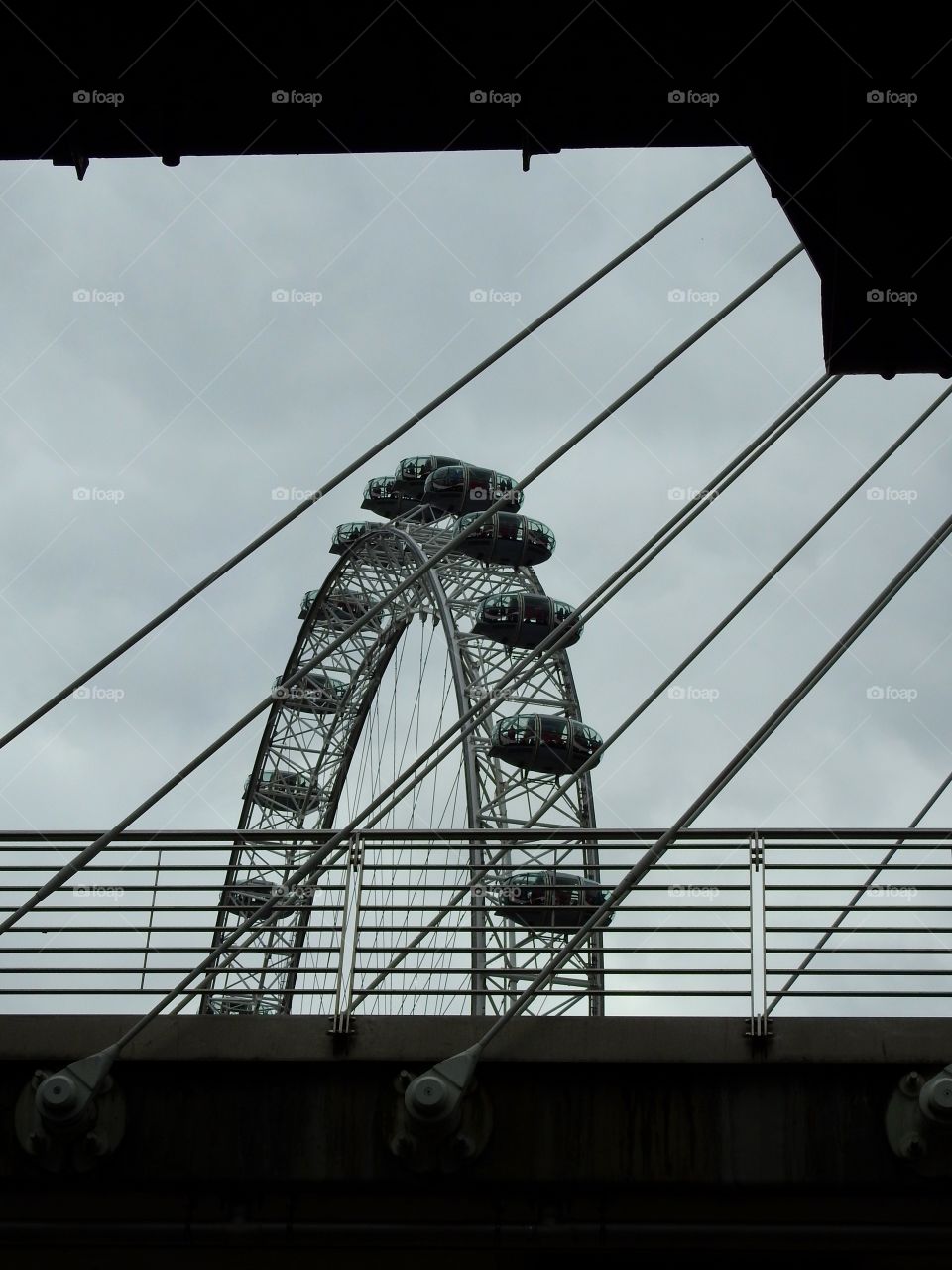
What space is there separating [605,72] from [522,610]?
2839 cm

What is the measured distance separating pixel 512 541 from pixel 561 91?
30.7 m

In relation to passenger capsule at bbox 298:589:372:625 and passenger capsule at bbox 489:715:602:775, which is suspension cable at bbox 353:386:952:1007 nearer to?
passenger capsule at bbox 489:715:602:775

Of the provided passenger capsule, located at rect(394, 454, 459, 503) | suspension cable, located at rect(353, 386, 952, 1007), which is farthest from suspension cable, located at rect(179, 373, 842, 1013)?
passenger capsule, located at rect(394, 454, 459, 503)

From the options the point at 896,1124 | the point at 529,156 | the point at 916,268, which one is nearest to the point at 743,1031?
the point at 896,1124

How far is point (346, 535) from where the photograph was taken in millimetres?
44750

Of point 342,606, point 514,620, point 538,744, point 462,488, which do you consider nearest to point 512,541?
point 462,488

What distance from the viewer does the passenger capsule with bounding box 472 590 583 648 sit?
37188 millimetres

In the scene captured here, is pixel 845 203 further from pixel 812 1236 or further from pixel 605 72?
pixel 812 1236

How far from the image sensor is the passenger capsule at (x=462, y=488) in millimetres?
39969

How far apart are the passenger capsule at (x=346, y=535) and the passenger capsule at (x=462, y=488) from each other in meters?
3.92

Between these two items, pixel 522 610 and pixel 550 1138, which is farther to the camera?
pixel 522 610

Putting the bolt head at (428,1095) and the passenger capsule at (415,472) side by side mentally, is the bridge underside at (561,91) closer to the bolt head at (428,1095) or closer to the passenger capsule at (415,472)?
the bolt head at (428,1095)

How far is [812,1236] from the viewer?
8.89 meters

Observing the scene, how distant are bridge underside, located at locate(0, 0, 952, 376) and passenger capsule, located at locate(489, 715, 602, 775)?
26542mm
